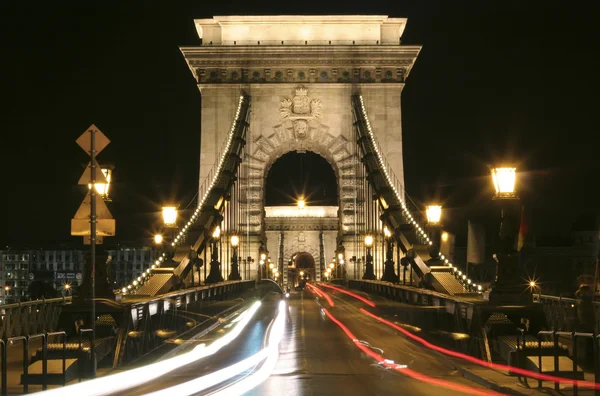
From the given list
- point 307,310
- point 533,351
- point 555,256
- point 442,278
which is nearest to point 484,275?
point 555,256

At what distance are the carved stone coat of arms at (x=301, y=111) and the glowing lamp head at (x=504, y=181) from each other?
148 ft

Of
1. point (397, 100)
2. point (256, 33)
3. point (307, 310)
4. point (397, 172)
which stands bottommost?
point (307, 310)

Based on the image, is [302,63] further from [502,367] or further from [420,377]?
[420,377]

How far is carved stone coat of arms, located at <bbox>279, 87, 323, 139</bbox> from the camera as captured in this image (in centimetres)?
6191

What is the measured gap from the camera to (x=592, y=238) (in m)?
93.8

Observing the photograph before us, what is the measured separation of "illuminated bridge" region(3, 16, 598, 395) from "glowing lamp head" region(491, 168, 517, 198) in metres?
1.09

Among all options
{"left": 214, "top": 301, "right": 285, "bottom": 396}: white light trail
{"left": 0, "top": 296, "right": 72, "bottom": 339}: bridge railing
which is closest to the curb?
{"left": 214, "top": 301, "right": 285, "bottom": 396}: white light trail

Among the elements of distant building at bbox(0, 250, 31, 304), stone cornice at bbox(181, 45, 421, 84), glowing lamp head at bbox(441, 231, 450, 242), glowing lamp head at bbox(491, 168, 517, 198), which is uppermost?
stone cornice at bbox(181, 45, 421, 84)

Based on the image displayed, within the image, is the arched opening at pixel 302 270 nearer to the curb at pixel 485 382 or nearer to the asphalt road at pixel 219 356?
the asphalt road at pixel 219 356

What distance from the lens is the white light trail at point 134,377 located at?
38.1 feet

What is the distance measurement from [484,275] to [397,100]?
3044cm

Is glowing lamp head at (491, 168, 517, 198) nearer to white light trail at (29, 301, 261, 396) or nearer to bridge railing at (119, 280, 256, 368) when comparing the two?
white light trail at (29, 301, 261, 396)

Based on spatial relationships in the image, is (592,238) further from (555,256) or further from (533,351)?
(533,351)

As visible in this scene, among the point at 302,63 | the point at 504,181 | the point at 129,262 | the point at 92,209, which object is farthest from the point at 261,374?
the point at 129,262
